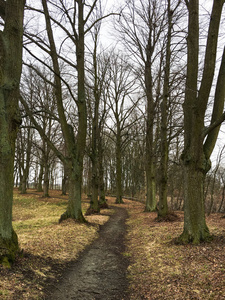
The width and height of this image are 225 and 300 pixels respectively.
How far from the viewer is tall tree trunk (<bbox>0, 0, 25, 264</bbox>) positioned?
15.9 feet

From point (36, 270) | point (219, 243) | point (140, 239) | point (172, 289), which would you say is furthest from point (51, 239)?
point (219, 243)

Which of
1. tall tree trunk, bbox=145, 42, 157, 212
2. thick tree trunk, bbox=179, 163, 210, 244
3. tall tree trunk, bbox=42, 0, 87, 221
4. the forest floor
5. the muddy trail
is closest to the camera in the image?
the forest floor

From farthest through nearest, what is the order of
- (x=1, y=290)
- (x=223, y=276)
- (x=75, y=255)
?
(x=75, y=255) → (x=223, y=276) → (x=1, y=290)

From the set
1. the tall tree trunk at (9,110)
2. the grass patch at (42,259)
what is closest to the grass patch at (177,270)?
the grass patch at (42,259)

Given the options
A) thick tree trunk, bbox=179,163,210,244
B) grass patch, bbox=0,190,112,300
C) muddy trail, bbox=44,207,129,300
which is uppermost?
thick tree trunk, bbox=179,163,210,244

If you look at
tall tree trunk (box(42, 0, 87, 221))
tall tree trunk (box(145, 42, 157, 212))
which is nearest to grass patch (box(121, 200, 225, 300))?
tall tree trunk (box(42, 0, 87, 221))

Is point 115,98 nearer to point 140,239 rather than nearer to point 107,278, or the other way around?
point 140,239

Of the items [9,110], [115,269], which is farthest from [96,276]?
[9,110]

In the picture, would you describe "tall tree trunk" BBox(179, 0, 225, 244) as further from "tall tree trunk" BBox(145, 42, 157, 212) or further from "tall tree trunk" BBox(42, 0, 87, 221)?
"tall tree trunk" BBox(145, 42, 157, 212)

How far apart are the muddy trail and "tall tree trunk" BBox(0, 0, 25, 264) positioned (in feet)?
4.30

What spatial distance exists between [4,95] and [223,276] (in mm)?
5713

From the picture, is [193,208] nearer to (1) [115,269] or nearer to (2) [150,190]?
(1) [115,269]

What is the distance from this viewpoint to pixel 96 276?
5.11 metres

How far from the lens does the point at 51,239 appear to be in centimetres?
721
